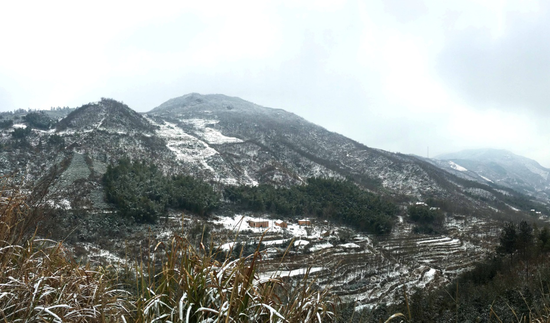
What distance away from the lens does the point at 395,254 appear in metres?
30.9

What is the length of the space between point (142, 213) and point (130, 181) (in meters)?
7.83

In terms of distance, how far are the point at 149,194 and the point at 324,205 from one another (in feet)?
88.2

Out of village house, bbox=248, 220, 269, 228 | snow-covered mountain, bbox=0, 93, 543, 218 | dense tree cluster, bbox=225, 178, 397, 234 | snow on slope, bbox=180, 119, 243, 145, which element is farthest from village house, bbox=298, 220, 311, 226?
snow on slope, bbox=180, 119, 243, 145

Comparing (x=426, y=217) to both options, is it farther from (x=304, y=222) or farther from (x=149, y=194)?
(x=149, y=194)

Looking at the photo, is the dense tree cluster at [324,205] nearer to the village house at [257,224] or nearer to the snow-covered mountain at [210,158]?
the village house at [257,224]

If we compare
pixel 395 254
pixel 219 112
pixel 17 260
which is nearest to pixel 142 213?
pixel 395 254

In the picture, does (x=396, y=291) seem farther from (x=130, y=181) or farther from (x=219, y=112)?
(x=219, y=112)

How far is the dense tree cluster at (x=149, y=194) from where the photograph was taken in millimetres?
30750

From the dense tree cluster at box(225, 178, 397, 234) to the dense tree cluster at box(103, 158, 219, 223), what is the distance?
241 inches

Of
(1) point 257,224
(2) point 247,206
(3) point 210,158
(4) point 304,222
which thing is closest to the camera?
(1) point 257,224

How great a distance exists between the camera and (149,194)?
34969 millimetres

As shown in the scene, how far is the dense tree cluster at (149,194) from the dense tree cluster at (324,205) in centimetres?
612

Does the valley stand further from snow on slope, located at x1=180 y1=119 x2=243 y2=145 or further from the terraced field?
snow on slope, located at x1=180 y1=119 x2=243 y2=145

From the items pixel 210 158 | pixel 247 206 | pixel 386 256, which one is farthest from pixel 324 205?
pixel 210 158
